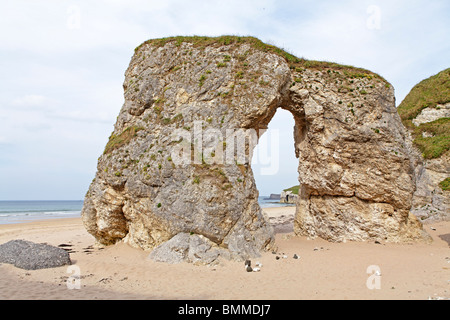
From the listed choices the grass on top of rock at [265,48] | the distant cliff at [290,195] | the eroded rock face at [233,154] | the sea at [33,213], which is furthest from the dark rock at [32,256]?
the distant cliff at [290,195]

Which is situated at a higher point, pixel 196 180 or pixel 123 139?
pixel 123 139

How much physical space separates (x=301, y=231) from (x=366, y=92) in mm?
8722

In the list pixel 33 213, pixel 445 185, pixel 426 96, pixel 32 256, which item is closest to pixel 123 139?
pixel 32 256

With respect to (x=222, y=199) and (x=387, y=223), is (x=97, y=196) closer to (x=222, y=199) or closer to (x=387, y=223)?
(x=222, y=199)

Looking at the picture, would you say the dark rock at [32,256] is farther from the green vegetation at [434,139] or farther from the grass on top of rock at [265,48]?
the green vegetation at [434,139]

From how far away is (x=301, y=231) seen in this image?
1848cm

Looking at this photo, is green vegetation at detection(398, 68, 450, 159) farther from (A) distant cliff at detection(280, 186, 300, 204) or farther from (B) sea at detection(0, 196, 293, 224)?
(A) distant cliff at detection(280, 186, 300, 204)

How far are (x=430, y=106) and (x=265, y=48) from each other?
23.4 m

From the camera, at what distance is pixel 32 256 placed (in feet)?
39.3

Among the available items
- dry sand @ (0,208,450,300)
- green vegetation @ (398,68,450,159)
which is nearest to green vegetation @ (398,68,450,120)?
green vegetation @ (398,68,450,159)

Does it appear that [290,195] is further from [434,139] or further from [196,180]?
[196,180]

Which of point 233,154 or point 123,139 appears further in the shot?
point 123,139

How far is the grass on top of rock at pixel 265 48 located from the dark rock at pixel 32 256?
11.4 metres

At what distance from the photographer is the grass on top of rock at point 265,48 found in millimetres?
16250
